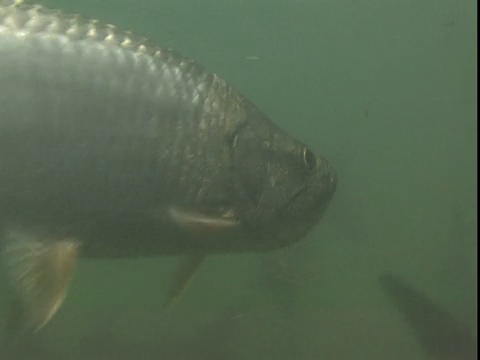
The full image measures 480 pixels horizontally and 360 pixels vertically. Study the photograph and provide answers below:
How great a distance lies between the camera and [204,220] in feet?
5.68

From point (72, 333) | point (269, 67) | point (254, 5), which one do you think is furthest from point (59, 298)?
point (269, 67)

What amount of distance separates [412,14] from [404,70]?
20.5 metres

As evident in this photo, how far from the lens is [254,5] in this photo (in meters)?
30.1

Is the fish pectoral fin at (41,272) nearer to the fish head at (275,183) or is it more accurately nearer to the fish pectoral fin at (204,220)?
the fish pectoral fin at (204,220)

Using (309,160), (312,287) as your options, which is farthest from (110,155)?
(312,287)

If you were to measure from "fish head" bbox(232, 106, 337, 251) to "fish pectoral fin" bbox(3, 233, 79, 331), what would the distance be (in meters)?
0.53

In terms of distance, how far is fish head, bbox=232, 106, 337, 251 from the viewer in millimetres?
1802

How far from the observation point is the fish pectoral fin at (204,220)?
1.70 meters

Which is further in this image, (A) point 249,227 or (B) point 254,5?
(B) point 254,5

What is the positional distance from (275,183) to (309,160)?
17cm

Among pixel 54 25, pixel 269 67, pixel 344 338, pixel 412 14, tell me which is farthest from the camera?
pixel 269 67

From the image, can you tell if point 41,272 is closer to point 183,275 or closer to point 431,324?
point 183,275

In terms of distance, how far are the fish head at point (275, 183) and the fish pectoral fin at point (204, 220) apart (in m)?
0.05

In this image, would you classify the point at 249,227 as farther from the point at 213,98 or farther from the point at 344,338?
the point at 344,338
